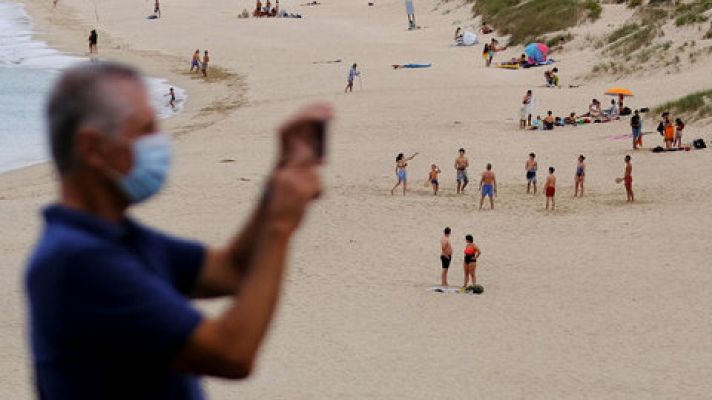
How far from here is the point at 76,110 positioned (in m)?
2.22

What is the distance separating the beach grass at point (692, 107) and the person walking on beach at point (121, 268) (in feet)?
93.6

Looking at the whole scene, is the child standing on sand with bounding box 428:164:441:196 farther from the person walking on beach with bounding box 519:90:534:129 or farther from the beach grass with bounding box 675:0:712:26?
the beach grass with bounding box 675:0:712:26

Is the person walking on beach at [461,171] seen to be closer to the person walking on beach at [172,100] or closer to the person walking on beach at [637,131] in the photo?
the person walking on beach at [637,131]

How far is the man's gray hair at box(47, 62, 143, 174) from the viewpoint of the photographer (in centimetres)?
222

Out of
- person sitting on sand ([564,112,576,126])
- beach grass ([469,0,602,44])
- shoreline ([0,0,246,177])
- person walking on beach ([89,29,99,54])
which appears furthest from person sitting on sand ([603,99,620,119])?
person walking on beach ([89,29,99,54])

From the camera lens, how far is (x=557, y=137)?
101 ft

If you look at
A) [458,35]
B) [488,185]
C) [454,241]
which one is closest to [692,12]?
[458,35]

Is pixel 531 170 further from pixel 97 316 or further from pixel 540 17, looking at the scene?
pixel 540 17

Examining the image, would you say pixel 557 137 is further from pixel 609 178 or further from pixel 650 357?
pixel 650 357

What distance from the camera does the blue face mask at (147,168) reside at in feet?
7.38

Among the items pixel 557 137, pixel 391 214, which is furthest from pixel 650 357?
pixel 557 137

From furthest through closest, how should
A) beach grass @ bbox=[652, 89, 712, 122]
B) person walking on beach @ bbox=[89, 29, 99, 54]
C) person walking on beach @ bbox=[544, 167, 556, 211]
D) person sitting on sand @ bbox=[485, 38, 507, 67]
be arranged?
person walking on beach @ bbox=[89, 29, 99, 54]
person sitting on sand @ bbox=[485, 38, 507, 67]
beach grass @ bbox=[652, 89, 712, 122]
person walking on beach @ bbox=[544, 167, 556, 211]

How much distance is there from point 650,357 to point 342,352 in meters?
3.61

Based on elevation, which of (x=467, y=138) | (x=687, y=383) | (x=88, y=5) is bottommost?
(x=687, y=383)
